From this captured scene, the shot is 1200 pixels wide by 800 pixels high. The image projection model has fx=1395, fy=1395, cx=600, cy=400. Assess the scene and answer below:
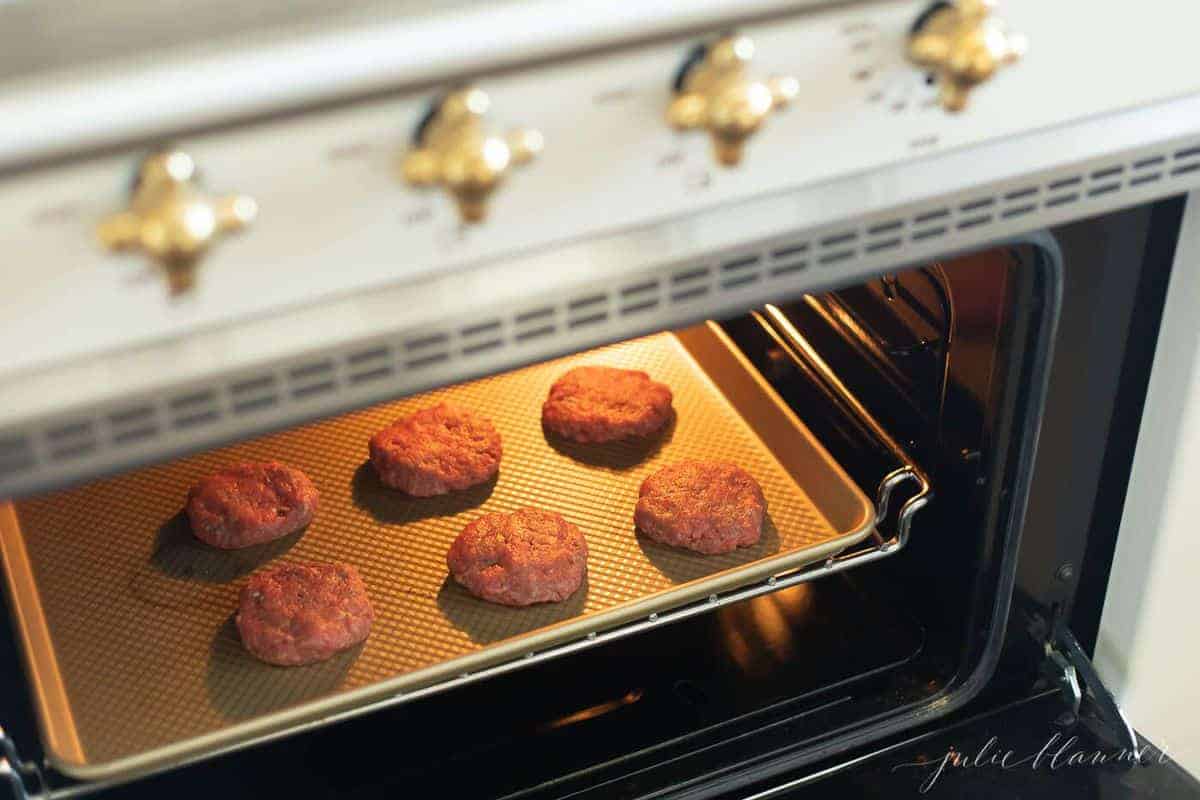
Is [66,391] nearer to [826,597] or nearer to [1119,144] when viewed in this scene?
[1119,144]

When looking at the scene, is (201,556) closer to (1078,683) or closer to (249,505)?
(249,505)

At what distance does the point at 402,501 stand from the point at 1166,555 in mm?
657

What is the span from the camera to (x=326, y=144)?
25.6 inches

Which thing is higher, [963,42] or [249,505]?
[963,42]

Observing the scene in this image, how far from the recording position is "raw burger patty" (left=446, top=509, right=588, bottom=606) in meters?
1.18

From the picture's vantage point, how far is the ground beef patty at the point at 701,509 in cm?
123

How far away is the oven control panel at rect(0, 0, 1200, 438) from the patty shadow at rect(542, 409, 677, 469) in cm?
56

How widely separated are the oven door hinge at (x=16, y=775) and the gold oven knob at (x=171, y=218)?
45 centimetres

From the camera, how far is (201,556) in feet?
4.02

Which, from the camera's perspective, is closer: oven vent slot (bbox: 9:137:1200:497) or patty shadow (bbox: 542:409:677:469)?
oven vent slot (bbox: 9:137:1200:497)

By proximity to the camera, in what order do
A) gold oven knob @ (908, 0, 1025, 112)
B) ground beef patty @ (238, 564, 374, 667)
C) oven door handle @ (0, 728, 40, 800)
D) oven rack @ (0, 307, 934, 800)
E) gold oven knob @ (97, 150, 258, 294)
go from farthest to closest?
1. ground beef patty @ (238, 564, 374, 667)
2. oven rack @ (0, 307, 934, 800)
3. oven door handle @ (0, 728, 40, 800)
4. gold oven knob @ (908, 0, 1025, 112)
5. gold oven knob @ (97, 150, 258, 294)

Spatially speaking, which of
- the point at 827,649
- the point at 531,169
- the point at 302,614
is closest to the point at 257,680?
the point at 302,614

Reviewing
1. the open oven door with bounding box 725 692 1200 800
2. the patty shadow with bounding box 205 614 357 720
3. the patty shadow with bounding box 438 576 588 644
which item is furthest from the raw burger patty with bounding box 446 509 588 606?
the open oven door with bounding box 725 692 1200 800

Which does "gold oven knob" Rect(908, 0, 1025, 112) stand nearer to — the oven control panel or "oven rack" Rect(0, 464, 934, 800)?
the oven control panel
